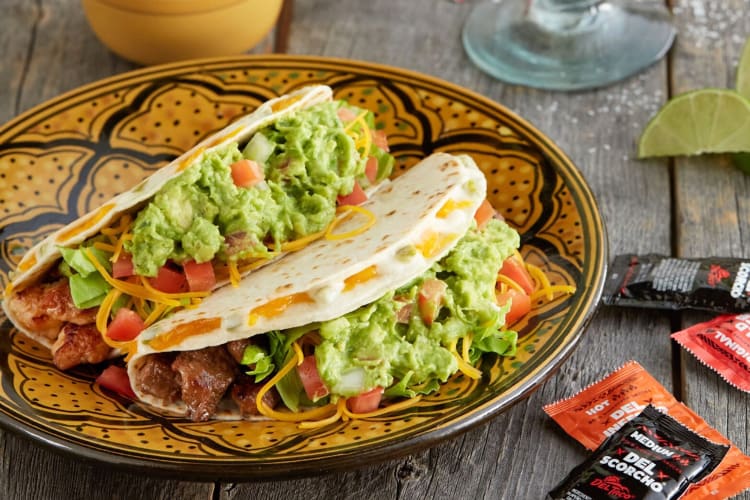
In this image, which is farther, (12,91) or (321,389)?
(12,91)

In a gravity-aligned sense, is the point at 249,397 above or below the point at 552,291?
below

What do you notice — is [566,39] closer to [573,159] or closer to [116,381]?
[573,159]

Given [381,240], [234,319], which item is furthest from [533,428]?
[234,319]

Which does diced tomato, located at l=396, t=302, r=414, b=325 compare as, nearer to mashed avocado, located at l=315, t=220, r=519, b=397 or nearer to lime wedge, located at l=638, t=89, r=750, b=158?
mashed avocado, located at l=315, t=220, r=519, b=397

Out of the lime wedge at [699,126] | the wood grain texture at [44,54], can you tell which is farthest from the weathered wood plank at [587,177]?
the wood grain texture at [44,54]

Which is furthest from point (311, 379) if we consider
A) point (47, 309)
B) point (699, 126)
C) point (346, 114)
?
point (699, 126)

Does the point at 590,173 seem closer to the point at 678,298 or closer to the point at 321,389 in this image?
the point at 678,298
